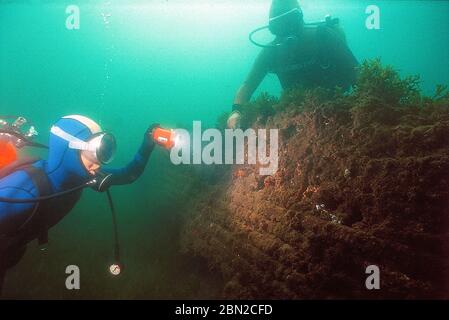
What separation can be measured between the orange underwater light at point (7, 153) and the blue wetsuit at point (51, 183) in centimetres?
44

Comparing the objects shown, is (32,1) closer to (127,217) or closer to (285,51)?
(127,217)

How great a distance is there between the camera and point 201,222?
5.98 metres

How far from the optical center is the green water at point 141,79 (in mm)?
7383

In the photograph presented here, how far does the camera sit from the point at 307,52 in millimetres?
7414

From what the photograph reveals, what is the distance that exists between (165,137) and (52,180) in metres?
1.52

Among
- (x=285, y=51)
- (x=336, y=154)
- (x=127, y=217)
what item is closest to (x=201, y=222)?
(x=336, y=154)

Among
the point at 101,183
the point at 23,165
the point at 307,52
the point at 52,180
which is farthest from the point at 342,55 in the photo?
the point at 23,165

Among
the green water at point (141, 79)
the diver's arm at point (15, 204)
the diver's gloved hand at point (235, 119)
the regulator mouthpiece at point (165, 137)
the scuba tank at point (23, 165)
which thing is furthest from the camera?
the green water at point (141, 79)

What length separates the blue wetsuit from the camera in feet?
11.0

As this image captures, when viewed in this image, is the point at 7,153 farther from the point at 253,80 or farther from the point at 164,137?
the point at 253,80

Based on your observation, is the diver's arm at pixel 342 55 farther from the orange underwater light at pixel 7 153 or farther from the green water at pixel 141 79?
the orange underwater light at pixel 7 153

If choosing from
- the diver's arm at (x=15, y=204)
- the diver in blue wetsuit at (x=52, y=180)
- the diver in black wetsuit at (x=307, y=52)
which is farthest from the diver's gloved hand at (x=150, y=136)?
the diver in black wetsuit at (x=307, y=52)

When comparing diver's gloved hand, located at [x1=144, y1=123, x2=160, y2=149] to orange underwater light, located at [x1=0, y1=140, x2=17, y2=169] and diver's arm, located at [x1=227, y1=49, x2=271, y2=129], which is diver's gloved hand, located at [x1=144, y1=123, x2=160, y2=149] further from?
diver's arm, located at [x1=227, y1=49, x2=271, y2=129]

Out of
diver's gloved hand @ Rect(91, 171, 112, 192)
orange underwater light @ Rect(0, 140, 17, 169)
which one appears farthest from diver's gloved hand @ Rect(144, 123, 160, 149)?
orange underwater light @ Rect(0, 140, 17, 169)
